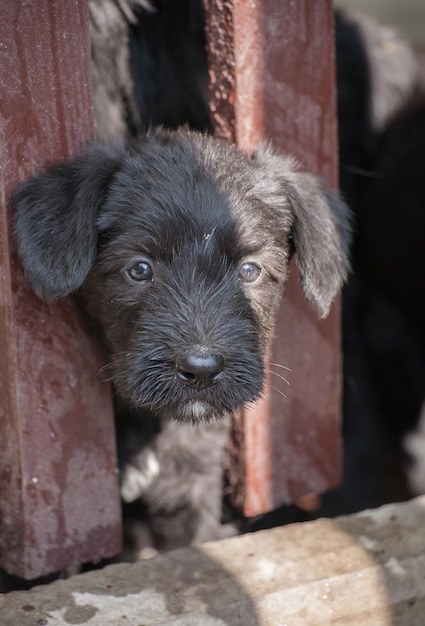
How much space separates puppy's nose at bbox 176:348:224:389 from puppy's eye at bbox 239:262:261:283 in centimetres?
36

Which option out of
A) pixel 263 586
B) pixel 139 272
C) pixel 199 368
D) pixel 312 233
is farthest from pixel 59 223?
pixel 263 586

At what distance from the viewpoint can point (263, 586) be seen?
2.11 metres

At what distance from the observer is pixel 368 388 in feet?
13.4

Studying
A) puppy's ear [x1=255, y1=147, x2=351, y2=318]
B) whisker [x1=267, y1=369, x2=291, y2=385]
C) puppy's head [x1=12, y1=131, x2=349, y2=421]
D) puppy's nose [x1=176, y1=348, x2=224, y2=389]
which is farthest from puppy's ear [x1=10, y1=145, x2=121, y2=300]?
whisker [x1=267, y1=369, x2=291, y2=385]

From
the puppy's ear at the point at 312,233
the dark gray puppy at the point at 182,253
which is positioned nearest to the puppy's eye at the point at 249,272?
the dark gray puppy at the point at 182,253

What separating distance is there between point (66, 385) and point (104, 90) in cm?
127

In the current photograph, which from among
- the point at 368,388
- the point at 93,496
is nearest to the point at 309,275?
the point at 93,496

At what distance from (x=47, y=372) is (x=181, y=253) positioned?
1.51ft

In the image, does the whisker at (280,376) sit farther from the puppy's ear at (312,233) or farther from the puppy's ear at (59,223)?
the puppy's ear at (59,223)

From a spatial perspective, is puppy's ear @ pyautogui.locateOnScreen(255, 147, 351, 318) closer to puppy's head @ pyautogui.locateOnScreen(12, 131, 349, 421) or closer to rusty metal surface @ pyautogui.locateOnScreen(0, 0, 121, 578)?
puppy's head @ pyautogui.locateOnScreen(12, 131, 349, 421)

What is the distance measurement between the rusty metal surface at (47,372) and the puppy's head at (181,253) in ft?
0.25

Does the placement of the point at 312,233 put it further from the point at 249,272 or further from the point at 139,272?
the point at 139,272

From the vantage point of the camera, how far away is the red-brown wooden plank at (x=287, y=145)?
2484 mm

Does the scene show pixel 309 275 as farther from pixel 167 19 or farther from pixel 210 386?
pixel 167 19
